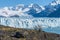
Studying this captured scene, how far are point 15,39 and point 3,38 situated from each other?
7.59 feet

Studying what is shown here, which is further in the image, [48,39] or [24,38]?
[48,39]

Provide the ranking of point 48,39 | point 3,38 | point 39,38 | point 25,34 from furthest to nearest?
point 48,39 < point 39,38 < point 25,34 < point 3,38

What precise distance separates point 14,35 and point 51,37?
12.5 metres

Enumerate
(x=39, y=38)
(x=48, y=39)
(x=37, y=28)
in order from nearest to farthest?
(x=39, y=38)
(x=48, y=39)
(x=37, y=28)

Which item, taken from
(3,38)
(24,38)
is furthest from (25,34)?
(3,38)

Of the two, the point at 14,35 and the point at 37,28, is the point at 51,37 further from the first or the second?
the point at 14,35

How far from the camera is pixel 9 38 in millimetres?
46062

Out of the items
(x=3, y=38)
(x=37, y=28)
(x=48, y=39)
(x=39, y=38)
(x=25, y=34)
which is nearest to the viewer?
(x=3, y=38)

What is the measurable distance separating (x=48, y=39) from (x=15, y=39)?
37.4ft

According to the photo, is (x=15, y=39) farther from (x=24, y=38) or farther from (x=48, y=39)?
(x=48, y=39)

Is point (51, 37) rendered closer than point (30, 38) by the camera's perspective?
No

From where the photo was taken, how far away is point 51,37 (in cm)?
5862

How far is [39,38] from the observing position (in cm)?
5250

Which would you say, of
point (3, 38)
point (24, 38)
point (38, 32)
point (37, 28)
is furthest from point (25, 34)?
point (37, 28)
